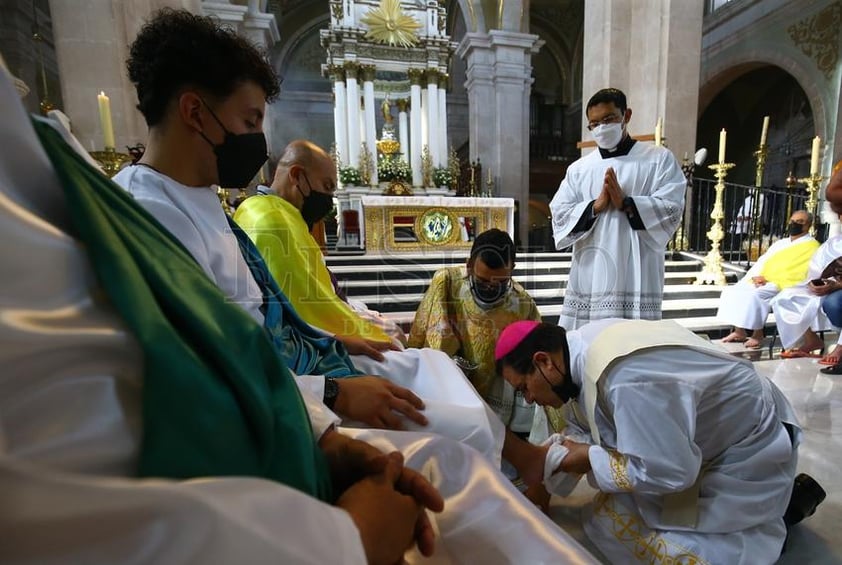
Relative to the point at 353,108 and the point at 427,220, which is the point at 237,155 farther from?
the point at 353,108

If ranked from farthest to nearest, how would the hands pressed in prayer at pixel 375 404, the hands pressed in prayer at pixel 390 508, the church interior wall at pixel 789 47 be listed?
the church interior wall at pixel 789 47 < the hands pressed in prayer at pixel 375 404 < the hands pressed in prayer at pixel 390 508

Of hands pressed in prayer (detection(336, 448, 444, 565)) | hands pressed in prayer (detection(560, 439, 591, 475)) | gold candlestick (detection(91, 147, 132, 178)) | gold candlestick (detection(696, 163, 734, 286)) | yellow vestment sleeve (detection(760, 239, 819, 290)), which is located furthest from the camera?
gold candlestick (detection(696, 163, 734, 286))

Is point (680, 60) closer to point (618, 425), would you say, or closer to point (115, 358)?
point (618, 425)

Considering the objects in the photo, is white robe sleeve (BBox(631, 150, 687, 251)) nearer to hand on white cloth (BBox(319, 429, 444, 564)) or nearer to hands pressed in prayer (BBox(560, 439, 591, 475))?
hands pressed in prayer (BBox(560, 439, 591, 475))

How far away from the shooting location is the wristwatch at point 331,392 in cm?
110

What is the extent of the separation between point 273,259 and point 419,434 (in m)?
1.08

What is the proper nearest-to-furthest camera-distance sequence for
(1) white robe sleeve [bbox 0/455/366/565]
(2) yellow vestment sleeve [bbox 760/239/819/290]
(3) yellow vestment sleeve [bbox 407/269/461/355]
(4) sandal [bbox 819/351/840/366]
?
(1) white robe sleeve [bbox 0/455/366/565] → (3) yellow vestment sleeve [bbox 407/269/461/355] → (4) sandal [bbox 819/351/840/366] → (2) yellow vestment sleeve [bbox 760/239/819/290]

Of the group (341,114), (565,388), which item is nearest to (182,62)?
(565,388)

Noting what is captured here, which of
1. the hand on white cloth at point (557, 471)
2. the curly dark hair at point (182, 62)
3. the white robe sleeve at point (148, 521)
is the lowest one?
the hand on white cloth at point (557, 471)

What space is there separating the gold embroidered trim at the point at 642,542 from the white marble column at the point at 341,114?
9800mm

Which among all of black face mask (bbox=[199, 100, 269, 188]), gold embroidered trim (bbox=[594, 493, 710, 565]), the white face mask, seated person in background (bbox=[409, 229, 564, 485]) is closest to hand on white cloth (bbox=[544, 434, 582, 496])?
gold embroidered trim (bbox=[594, 493, 710, 565])

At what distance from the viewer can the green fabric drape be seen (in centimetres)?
44

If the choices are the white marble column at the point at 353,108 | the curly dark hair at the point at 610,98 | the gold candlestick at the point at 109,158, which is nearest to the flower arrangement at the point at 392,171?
the white marble column at the point at 353,108

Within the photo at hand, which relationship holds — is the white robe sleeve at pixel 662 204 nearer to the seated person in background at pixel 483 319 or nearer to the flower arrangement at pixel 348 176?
the seated person in background at pixel 483 319
